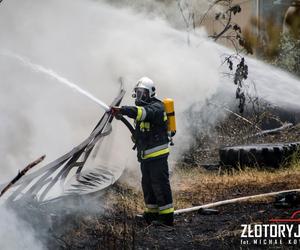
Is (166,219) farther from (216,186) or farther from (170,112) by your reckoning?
(216,186)

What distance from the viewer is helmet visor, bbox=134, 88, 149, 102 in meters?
7.21

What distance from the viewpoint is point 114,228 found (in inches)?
248

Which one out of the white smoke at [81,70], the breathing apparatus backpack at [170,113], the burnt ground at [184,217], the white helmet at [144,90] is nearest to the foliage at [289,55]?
the white smoke at [81,70]

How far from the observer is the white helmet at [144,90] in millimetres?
7191

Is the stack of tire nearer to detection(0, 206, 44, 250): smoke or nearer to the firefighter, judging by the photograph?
the firefighter

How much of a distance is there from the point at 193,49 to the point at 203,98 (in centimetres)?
92

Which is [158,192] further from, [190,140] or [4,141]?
[190,140]

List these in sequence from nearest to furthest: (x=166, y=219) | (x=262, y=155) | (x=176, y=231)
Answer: (x=176, y=231), (x=166, y=219), (x=262, y=155)

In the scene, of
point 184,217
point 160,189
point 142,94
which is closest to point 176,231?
point 160,189

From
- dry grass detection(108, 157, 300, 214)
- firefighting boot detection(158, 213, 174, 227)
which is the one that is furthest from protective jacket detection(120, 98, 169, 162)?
dry grass detection(108, 157, 300, 214)

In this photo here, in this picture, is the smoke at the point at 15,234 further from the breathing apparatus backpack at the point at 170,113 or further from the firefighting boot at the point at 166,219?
the breathing apparatus backpack at the point at 170,113

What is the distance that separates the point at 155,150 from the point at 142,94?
0.67m

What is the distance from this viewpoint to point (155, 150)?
7180mm

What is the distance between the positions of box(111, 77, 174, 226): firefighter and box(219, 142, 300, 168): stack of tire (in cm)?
263
